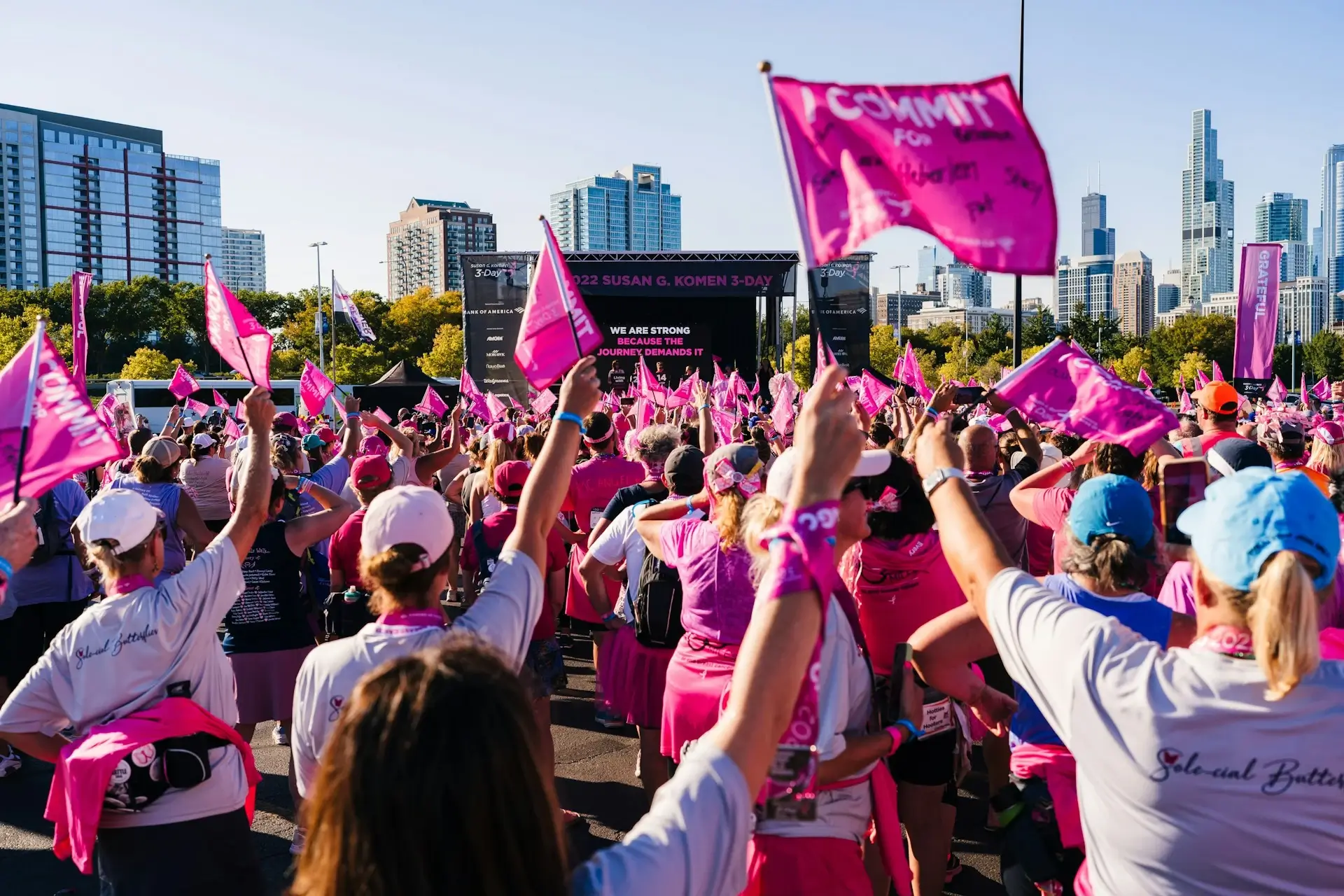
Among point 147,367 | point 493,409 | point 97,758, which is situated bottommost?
point 97,758

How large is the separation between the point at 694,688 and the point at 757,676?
2.11 m

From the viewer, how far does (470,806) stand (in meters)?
1.22

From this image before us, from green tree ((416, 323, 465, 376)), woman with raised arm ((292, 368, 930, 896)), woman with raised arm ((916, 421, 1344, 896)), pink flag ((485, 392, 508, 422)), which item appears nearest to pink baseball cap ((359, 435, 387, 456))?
pink flag ((485, 392, 508, 422))

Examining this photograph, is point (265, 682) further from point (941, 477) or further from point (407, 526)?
point (941, 477)

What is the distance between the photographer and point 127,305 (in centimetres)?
6581

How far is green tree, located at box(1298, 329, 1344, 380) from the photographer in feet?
216

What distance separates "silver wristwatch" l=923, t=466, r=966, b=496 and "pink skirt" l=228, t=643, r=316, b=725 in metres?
3.70

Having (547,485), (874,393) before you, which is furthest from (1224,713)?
(874,393)

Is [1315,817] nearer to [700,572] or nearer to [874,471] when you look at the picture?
[874,471]

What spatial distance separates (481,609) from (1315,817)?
5.21 feet

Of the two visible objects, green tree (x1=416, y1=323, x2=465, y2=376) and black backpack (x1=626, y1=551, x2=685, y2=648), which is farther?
green tree (x1=416, y1=323, x2=465, y2=376)

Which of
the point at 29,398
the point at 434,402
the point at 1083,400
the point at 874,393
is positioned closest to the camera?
the point at 29,398

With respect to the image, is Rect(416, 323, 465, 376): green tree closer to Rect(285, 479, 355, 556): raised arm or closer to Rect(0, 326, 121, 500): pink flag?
Rect(285, 479, 355, 556): raised arm

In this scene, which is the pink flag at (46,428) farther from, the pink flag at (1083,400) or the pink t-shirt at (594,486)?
the pink flag at (1083,400)
